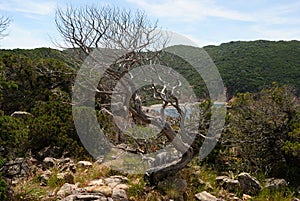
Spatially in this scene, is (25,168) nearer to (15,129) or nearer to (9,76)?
(15,129)

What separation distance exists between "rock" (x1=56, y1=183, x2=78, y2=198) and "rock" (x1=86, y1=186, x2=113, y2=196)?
0.91 ft

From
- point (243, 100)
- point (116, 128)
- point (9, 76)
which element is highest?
point (9, 76)

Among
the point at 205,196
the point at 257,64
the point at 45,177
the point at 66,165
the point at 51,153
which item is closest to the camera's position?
the point at 205,196

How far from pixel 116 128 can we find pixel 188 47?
9.73 feet

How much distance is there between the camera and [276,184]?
21.4 feet

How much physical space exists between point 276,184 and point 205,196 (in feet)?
5.95

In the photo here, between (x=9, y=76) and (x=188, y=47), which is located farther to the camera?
(x=9, y=76)

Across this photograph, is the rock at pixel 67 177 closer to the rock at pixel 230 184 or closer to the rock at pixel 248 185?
the rock at pixel 230 184

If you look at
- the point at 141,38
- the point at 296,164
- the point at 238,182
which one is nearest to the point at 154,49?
the point at 141,38

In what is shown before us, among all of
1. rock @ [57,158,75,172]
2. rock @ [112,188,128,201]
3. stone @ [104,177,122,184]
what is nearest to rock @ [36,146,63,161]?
rock @ [57,158,75,172]

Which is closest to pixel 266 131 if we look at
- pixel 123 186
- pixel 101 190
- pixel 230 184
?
pixel 230 184

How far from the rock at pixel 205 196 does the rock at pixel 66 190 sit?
2.11 m

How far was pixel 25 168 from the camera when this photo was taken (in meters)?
6.62

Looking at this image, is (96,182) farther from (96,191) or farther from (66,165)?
(66,165)
